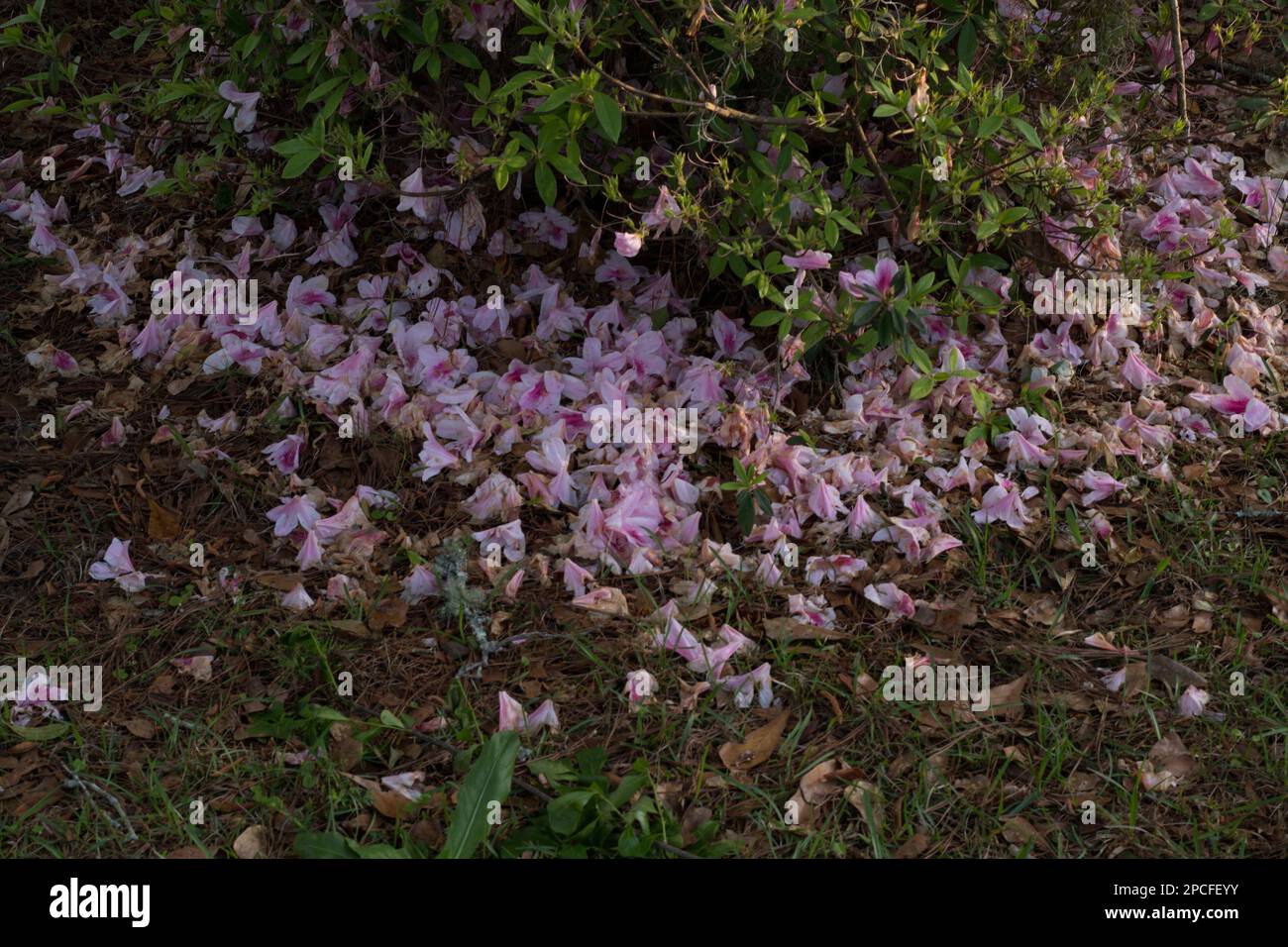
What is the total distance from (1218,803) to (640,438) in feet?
4.76

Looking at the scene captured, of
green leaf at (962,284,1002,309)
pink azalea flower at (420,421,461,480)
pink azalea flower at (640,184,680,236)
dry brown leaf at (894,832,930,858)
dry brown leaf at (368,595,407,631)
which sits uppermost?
pink azalea flower at (640,184,680,236)

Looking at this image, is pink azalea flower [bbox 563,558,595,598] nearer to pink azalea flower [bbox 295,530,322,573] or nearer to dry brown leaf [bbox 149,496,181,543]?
pink azalea flower [bbox 295,530,322,573]

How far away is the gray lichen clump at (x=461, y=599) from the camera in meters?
2.64

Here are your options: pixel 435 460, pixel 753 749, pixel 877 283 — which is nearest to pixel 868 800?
pixel 753 749

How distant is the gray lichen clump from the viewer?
264 centimetres

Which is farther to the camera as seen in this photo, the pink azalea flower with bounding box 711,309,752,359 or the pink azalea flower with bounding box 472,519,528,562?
the pink azalea flower with bounding box 711,309,752,359

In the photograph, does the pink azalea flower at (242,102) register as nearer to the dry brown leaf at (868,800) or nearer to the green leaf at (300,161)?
the green leaf at (300,161)

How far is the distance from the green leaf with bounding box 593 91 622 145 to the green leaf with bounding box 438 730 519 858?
1295 millimetres

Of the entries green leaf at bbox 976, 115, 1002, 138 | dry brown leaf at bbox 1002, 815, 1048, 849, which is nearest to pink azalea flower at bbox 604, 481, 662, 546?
dry brown leaf at bbox 1002, 815, 1048, 849

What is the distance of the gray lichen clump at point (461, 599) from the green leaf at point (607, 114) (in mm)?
962

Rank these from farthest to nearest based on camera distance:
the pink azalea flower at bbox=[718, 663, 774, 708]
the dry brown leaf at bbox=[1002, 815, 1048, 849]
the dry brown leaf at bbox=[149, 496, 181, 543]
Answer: the dry brown leaf at bbox=[149, 496, 181, 543] → the pink azalea flower at bbox=[718, 663, 774, 708] → the dry brown leaf at bbox=[1002, 815, 1048, 849]

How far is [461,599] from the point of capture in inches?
106

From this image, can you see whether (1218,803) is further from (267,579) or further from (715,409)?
(267,579)

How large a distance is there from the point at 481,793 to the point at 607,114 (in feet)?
4.75
